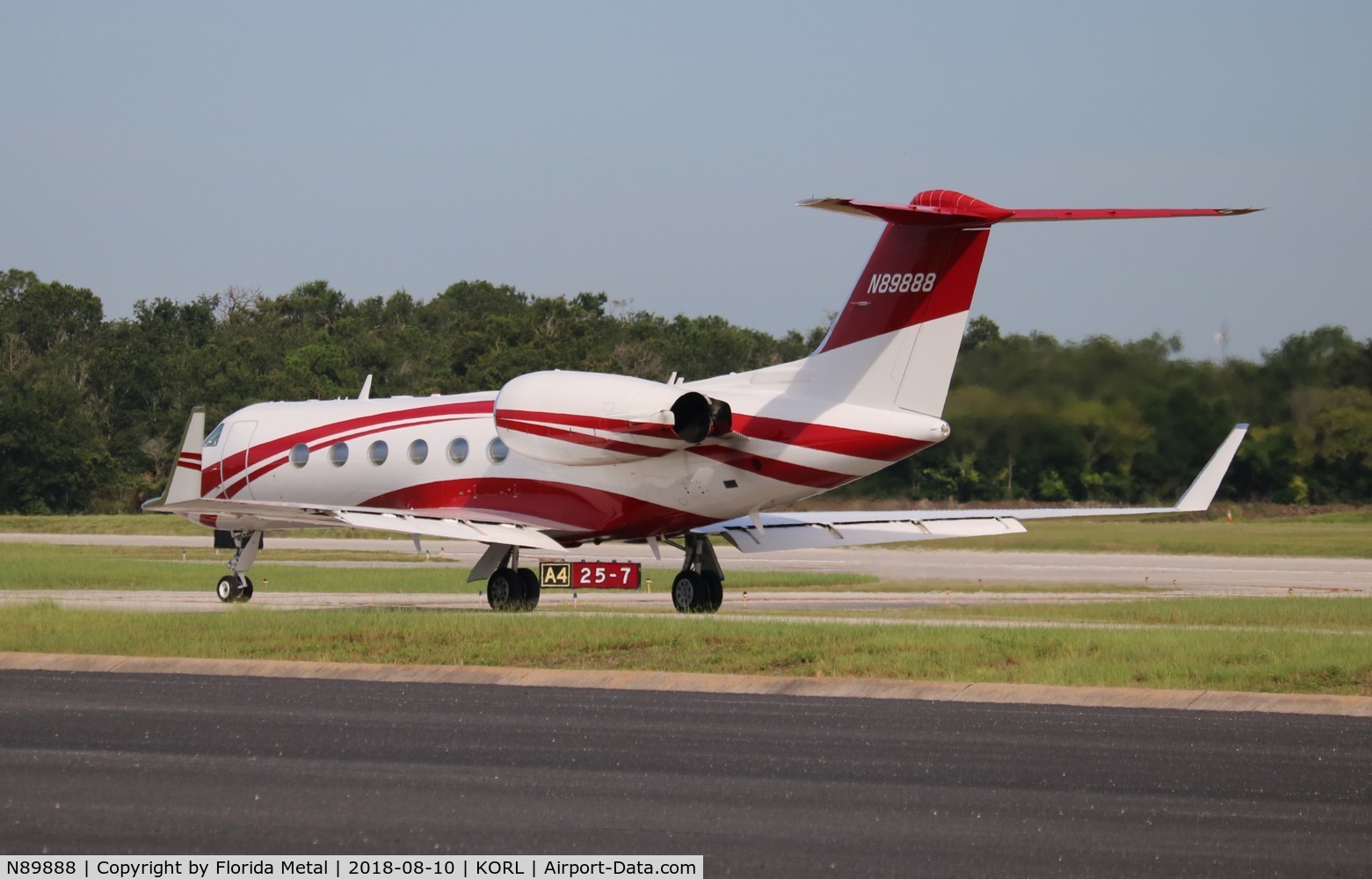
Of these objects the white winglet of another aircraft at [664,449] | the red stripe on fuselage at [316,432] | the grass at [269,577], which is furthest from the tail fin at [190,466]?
the grass at [269,577]

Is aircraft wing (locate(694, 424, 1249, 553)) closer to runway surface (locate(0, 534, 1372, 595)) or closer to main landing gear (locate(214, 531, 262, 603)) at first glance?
runway surface (locate(0, 534, 1372, 595))

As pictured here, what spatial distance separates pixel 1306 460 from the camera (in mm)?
39031

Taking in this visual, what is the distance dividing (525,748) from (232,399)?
201 ft

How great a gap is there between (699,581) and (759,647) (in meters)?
8.70

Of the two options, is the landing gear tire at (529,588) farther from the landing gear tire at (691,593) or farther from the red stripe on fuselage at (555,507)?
the landing gear tire at (691,593)

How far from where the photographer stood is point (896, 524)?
2722cm

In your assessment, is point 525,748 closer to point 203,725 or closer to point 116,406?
point 203,725

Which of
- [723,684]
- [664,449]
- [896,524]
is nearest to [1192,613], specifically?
[896,524]

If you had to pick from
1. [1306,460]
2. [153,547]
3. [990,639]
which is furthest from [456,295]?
[990,639]

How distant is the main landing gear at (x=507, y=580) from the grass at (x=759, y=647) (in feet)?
19.8

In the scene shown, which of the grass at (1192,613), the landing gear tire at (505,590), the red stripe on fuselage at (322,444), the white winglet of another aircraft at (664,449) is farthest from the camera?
the red stripe on fuselage at (322,444)

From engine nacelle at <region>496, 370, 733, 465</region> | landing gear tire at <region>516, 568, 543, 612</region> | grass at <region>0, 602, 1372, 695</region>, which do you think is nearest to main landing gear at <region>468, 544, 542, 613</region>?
landing gear tire at <region>516, 568, 543, 612</region>

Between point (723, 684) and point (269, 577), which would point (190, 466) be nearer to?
point (269, 577)

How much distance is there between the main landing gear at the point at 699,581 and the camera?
25312mm
